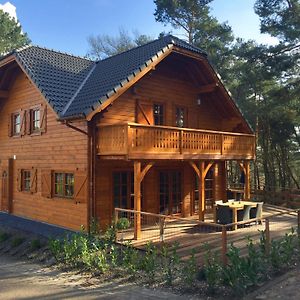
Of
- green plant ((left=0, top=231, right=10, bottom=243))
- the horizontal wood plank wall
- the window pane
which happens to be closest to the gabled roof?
the horizontal wood plank wall

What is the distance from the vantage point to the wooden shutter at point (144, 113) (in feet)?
44.4

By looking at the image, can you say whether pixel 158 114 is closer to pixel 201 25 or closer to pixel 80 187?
pixel 80 187

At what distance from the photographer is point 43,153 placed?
14.5 m

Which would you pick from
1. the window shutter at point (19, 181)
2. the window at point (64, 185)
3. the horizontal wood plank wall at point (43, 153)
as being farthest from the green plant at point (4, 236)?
the window shutter at point (19, 181)

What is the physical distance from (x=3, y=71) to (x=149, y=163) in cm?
885

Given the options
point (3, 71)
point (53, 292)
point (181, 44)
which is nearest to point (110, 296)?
point (53, 292)

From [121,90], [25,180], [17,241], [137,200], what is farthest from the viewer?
[25,180]

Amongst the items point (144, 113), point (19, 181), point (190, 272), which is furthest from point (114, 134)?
point (19, 181)

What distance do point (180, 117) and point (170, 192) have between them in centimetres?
313

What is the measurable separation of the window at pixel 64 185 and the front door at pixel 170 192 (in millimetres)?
3391

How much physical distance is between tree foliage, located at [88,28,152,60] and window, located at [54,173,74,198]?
20.1 metres

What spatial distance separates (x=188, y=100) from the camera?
15.7m

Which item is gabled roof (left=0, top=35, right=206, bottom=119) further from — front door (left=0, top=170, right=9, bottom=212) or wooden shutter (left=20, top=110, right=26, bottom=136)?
front door (left=0, top=170, right=9, bottom=212)

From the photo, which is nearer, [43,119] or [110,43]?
[43,119]
